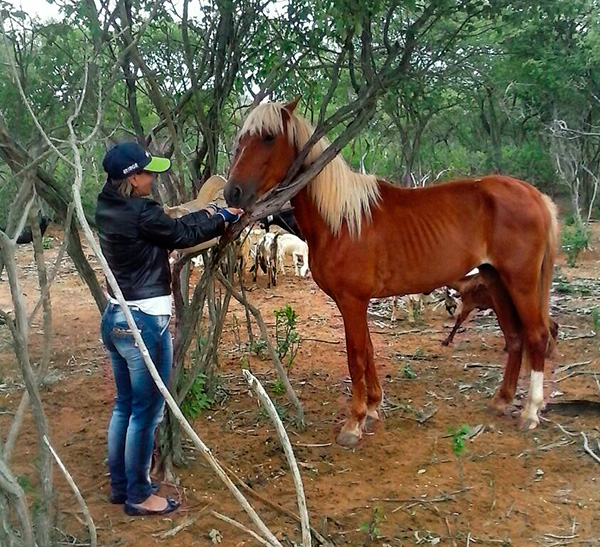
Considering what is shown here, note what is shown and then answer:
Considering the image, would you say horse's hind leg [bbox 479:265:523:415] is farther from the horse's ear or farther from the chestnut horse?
the horse's ear

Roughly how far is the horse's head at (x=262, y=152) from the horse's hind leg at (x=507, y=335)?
1.81 m

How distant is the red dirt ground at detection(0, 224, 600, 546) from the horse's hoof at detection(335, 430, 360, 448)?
0.06m

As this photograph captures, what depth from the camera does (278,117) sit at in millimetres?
3770

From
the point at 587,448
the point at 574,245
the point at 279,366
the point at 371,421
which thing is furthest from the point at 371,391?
the point at 574,245

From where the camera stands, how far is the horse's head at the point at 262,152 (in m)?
3.65

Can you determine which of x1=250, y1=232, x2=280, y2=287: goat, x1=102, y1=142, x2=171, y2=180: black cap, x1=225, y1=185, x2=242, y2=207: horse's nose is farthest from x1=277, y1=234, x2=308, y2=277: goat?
x1=102, y1=142, x2=171, y2=180: black cap

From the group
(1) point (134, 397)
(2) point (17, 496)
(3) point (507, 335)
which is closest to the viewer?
(2) point (17, 496)

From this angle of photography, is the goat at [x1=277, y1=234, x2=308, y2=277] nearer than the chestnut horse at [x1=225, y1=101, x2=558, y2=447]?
No

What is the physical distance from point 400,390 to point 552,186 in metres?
21.2

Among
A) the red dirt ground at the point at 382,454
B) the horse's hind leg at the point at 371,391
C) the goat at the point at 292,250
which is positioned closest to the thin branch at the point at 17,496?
the red dirt ground at the point at 382,454

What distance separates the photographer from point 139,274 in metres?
2.96

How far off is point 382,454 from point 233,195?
187cm

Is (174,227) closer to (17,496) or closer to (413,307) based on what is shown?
(17,496)

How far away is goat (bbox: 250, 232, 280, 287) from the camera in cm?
1027
